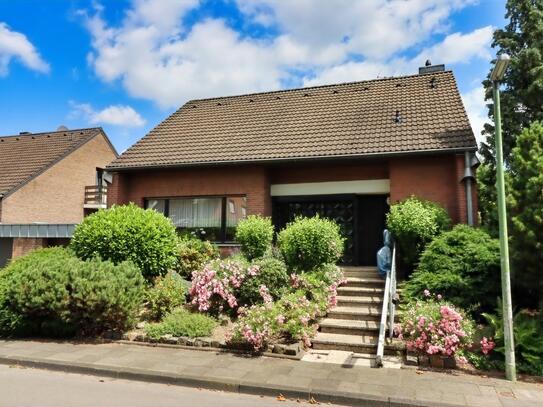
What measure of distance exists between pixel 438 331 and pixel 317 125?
8965 millimetres

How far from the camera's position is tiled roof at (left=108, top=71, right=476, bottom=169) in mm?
12172

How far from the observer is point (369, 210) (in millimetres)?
Result: 12469

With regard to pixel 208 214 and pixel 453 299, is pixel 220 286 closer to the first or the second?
pixel 453 299

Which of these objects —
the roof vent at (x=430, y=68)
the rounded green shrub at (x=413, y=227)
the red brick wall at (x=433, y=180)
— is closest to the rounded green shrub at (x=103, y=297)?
the rounded green shrub at (x=413, y=227)

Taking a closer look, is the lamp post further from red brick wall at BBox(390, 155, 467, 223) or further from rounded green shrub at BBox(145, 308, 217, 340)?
rounded green shrub at BBox(145, 308, 217, 340)

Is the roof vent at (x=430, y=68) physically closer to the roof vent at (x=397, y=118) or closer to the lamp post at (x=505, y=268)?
the roof vent at (x=397, y=118)

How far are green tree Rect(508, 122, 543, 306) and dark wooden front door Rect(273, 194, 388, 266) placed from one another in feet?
16.3

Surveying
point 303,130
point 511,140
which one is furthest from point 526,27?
point 303,130

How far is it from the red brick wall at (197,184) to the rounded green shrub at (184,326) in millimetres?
5052

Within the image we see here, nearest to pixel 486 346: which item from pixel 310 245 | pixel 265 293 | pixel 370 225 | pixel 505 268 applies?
pixel 505 268

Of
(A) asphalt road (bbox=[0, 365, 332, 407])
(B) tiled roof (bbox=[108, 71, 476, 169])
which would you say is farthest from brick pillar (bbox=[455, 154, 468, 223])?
(A) asphalt road (bbox=[0, 365, 332, 407])

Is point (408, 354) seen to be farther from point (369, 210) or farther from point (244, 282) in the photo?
point (369, 210)

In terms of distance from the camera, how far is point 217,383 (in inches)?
233

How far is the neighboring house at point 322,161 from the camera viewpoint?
1157cm
